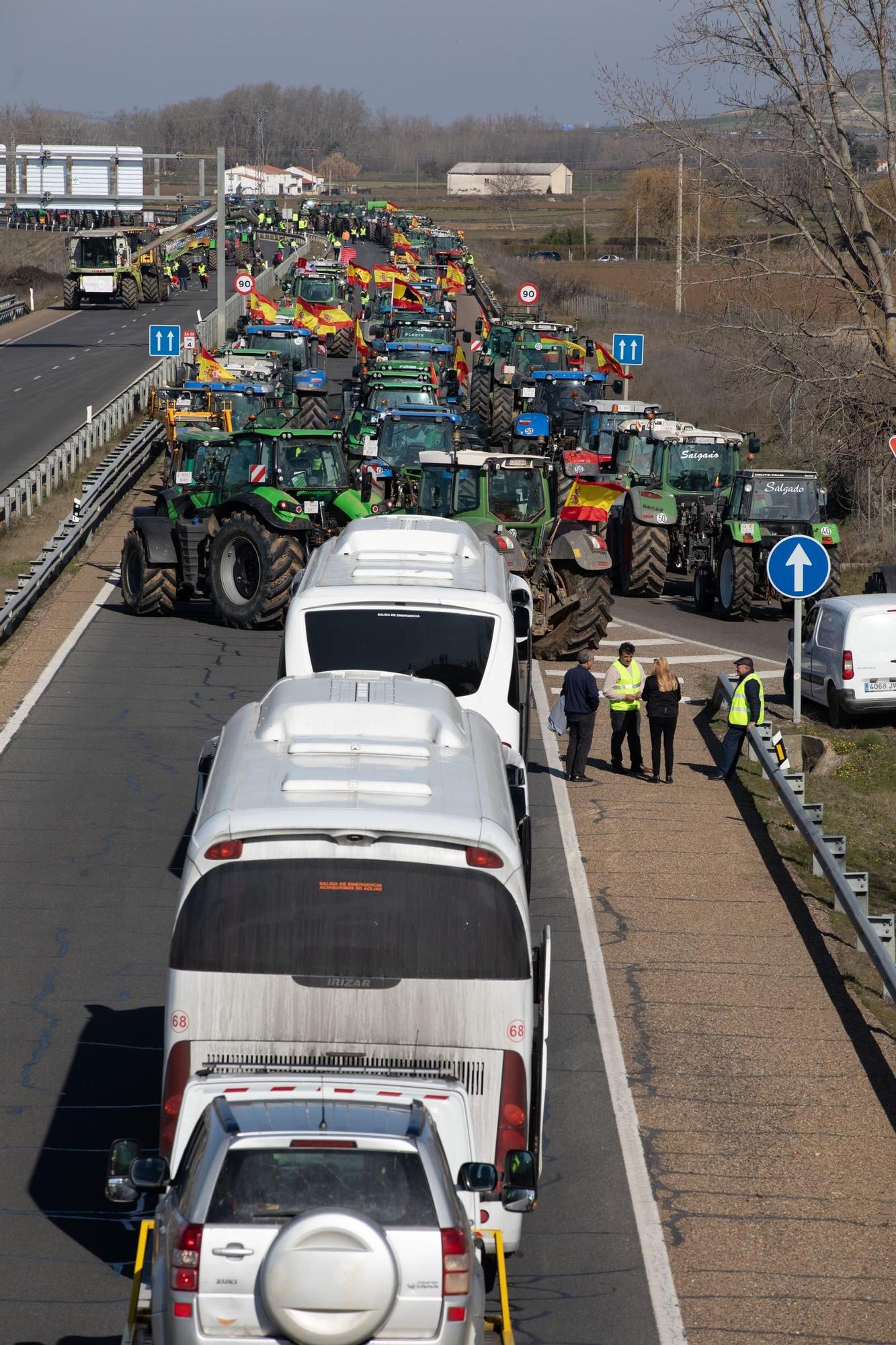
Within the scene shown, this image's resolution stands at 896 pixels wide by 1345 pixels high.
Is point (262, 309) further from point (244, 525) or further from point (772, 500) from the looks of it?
point (244, 525)

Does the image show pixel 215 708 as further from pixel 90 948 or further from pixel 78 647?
pixel 90 948

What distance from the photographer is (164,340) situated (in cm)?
4319

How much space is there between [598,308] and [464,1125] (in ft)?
241

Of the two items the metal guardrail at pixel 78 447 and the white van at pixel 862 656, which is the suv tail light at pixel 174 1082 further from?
the metal guardrail at pixel 78 447

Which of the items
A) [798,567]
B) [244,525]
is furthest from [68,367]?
[798,567]

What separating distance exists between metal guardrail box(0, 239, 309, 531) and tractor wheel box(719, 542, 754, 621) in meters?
12.2

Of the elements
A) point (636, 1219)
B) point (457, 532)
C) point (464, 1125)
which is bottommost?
point (636, 1219)

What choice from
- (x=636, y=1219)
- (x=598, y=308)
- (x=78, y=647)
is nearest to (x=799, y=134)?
(x=78, y=647)

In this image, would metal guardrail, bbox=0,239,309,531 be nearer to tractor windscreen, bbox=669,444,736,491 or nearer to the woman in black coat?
tractor windscreen, bbox=669,444,736,491

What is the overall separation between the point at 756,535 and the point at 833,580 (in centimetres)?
138

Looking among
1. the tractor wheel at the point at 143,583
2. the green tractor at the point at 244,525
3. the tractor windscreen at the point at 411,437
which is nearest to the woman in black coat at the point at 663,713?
the green tractor at the point at 244,525

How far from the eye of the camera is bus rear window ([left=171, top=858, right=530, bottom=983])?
7.39 m

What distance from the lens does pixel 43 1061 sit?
10320mm

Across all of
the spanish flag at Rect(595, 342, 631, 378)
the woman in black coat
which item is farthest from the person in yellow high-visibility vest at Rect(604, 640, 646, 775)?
the spanish flag at Rect(595, 342, 631, 378)
